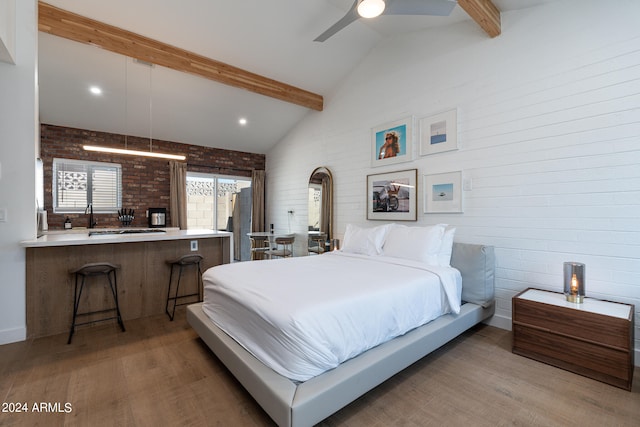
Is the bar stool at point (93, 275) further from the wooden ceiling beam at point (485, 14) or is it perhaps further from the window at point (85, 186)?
the wooden ceiling beam at point (485, 14)

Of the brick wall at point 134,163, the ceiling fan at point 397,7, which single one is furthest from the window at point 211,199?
the ceiling fan at point 397,7

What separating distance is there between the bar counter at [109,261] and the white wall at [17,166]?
87 millimetres

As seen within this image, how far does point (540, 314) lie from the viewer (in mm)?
A: 2316

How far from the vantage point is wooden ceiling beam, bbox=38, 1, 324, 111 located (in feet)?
10.0

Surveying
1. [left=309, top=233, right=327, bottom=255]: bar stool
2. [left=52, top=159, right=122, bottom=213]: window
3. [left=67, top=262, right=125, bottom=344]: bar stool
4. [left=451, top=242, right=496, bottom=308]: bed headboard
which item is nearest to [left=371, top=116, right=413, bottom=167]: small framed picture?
[left=451, top=242, right=496, bottom=308]: bed headboard

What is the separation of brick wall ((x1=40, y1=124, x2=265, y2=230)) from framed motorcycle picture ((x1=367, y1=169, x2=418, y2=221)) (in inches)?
151

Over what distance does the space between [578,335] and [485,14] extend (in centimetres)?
291

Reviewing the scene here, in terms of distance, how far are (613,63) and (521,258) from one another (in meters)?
1.81

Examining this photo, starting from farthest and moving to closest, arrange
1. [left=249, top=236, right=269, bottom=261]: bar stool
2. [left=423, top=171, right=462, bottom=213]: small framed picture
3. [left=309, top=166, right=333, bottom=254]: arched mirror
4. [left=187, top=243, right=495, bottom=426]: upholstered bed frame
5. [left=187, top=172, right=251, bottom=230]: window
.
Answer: [left=187, top=172, right=251, bottom=230]: window < [left=249, top=236, right=269, bottom=261]: bar stool < [left=309, top=166, right=333, bottom=254]: arched mirror < [left=423, top=171, right=462, bottom=213]: small framed picture < [left=187, top=243, right=495, bottom=426]: upholstered bed frame

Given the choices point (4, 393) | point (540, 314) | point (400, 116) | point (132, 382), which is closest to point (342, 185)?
point (400, 116)

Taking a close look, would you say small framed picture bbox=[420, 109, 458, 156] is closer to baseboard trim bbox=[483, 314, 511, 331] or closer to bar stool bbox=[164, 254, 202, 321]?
baseboard trim bbox=[483, 314, 511, 331]

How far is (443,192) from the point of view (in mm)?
3461

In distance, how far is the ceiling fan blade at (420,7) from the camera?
2.20m

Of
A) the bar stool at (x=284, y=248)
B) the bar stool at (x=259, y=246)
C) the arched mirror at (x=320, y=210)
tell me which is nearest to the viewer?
the arched mirror at (x=320, y=210)
